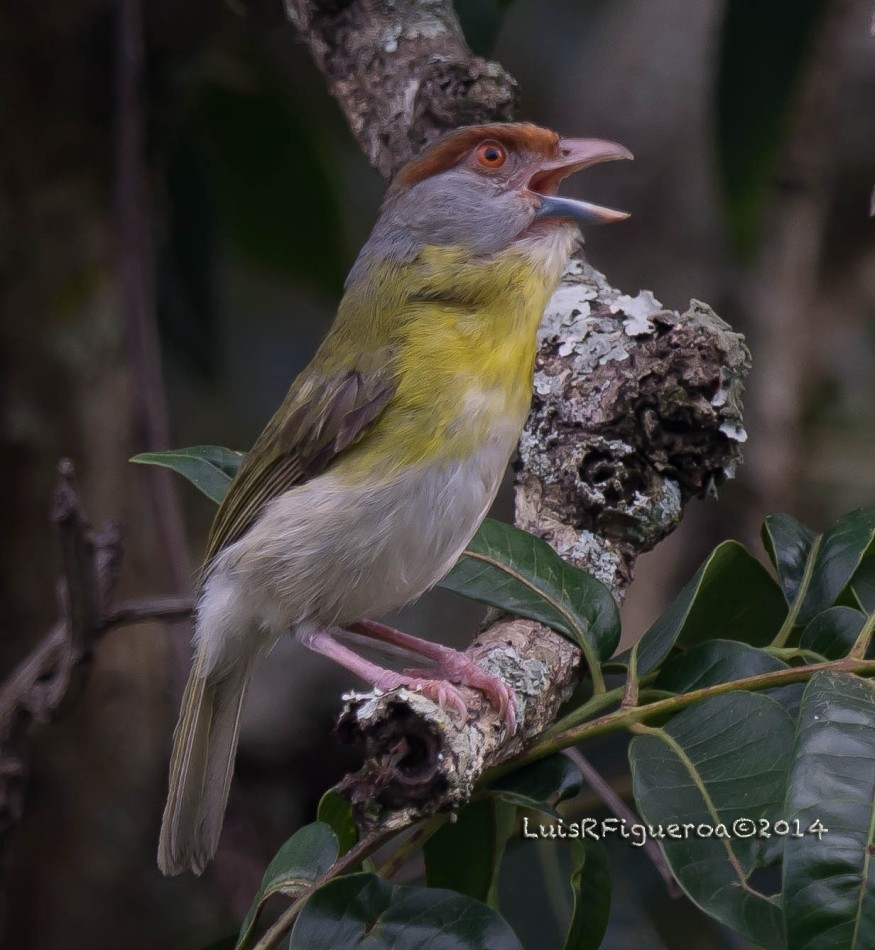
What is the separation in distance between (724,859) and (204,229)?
2.91 m

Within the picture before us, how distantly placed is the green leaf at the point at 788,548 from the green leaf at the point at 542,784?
1.64 ft

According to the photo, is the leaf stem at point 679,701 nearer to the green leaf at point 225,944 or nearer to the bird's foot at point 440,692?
the bird's foot at point 440,692

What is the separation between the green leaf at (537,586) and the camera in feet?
6.78

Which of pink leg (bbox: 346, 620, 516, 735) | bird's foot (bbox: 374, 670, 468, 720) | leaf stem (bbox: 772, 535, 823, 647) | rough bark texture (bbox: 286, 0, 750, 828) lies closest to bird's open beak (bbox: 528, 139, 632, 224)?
rough bark texture (bbox: 286, 0, 750, 828)

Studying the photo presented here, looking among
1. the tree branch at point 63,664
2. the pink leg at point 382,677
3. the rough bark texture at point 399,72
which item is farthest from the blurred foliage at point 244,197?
the pink leg at point 382,677

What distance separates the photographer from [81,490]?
3627 millimetres

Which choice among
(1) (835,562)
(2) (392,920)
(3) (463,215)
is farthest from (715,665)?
(3) (463,215)

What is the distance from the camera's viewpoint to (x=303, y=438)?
7.97 ft

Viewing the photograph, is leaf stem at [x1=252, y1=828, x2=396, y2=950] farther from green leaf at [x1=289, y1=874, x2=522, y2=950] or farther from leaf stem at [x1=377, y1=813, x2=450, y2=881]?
leaf stem at [x1=377, y1=813, x2=450, y2=881]

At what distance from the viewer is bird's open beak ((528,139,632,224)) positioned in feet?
7.95

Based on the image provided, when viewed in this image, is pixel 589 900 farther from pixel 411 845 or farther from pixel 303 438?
pixel 303 438

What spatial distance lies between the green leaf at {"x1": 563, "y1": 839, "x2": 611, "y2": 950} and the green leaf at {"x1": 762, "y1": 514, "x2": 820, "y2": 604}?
549 mm

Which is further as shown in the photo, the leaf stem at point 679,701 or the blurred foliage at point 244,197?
the blurred foliage at point 244,197

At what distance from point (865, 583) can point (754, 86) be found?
181 cm
